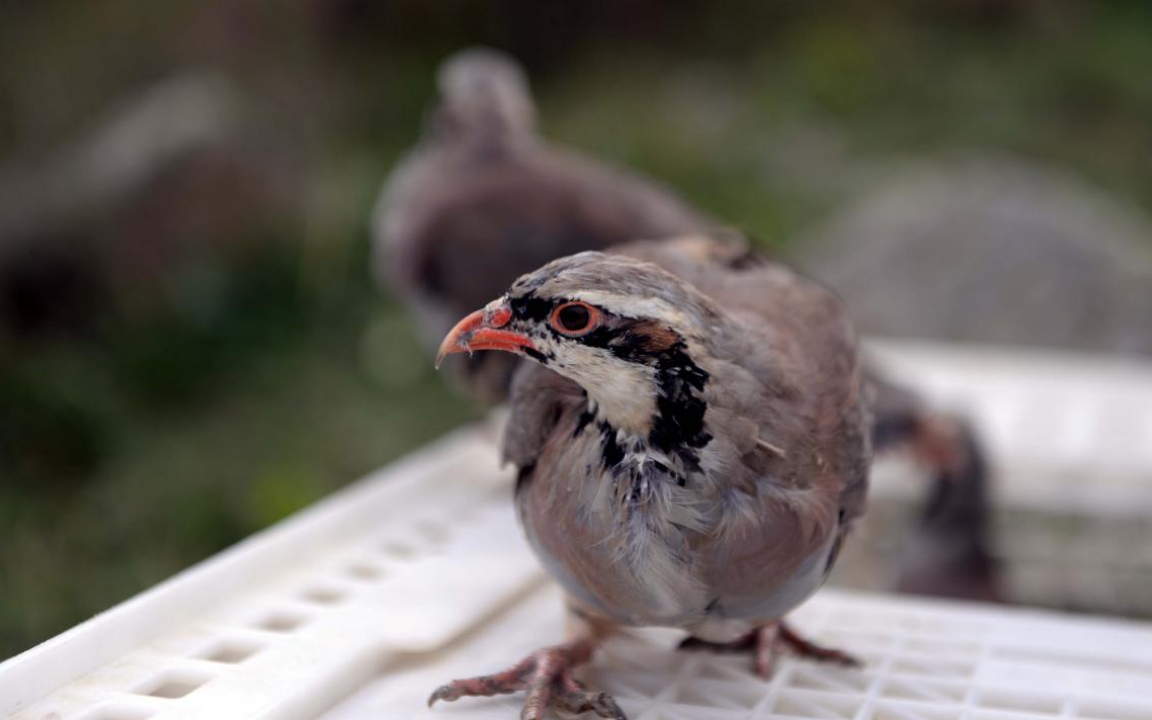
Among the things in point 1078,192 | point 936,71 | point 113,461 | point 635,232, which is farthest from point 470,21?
point 635,232

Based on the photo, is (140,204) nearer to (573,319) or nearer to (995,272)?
(995,272)

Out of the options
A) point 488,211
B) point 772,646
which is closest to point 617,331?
point 772,646

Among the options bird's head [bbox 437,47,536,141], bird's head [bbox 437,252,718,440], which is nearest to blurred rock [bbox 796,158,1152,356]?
bird's head [bbox 437,47,536,141]

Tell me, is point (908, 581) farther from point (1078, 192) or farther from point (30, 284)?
point (1078, 192)

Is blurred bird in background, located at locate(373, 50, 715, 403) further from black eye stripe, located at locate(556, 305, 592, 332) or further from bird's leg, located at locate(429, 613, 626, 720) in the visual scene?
black eye stripe, located at locate(556, 305, 592, 332)

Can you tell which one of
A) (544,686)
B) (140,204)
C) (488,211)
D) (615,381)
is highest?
(140,204)
